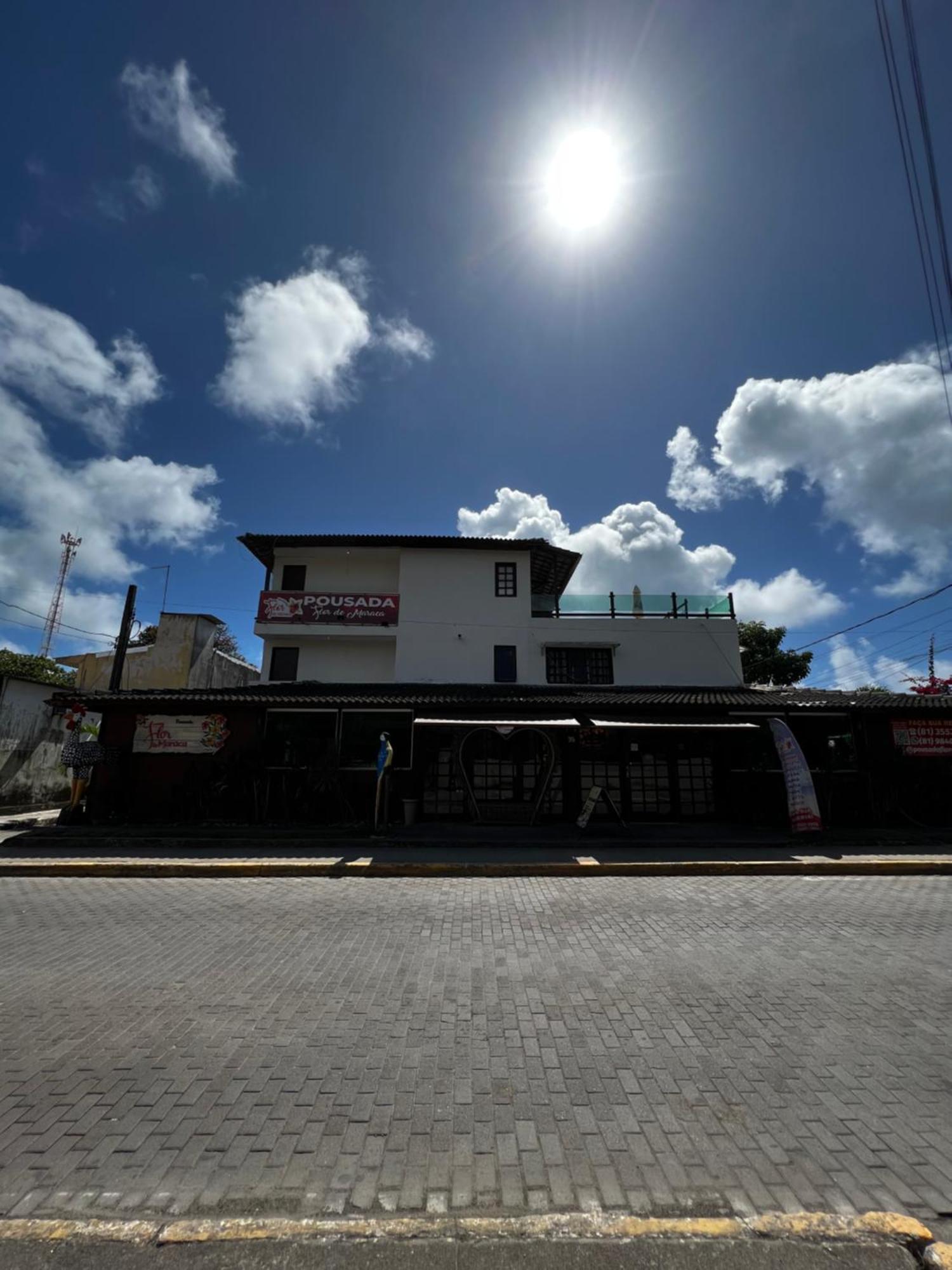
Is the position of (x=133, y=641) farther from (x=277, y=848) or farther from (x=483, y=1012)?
(x=483, y=1012)

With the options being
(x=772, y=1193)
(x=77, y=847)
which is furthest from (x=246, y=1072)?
(x=77, y=847)

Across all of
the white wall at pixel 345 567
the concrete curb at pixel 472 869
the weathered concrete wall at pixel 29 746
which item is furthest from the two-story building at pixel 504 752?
the white wall at pixel 345 567

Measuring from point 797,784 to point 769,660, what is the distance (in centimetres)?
2046

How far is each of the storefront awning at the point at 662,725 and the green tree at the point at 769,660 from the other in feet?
61.8

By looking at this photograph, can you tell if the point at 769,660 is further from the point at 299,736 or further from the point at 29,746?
the point at 29,746

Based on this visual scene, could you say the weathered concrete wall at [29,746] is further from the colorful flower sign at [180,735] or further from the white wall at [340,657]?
the white wall at [340,657]

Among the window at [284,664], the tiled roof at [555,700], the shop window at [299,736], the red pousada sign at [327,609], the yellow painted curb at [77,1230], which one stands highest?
the red pousada sign at [327,609]

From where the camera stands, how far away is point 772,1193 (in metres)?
2.60

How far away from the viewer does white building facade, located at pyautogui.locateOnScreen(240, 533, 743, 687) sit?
72.5 ft

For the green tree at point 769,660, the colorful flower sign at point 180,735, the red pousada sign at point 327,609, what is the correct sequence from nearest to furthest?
1. the colorful flower sign at point 180,735
2. the red pousada sign at point 327,609
3. the green tree at point 769,660

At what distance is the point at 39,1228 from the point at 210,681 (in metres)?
26.8

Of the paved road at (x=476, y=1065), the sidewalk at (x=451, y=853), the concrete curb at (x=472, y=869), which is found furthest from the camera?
the sidewalk at (x=451, y=853)

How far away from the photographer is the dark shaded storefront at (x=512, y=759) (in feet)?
45.7

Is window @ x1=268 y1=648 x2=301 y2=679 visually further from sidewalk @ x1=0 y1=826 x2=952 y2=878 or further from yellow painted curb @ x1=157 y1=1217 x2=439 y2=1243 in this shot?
yellow painted curb @ x1=157 y1=1217 x2=439 y2=1243
